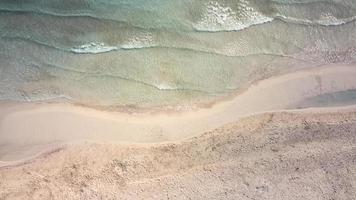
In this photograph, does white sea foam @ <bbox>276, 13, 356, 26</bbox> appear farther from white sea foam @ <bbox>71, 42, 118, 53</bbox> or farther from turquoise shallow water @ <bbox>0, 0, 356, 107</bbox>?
white sea foam @ <bbox>71, 42, 118, 53</bbox>

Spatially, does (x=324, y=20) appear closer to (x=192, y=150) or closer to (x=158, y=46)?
(x=158, y=46)

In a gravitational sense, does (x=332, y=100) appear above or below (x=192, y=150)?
above

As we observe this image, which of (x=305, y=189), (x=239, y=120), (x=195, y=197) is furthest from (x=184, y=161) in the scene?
(x=305, y=189)

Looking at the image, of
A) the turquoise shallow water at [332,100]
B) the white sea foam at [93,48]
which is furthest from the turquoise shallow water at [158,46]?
the turquoise shallow water at [332,100]

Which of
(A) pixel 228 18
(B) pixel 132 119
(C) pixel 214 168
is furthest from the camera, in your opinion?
(A) pixel 228 18

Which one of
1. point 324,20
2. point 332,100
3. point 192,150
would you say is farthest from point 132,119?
point 324,20

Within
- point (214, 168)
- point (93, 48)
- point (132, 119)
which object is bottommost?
point (214, 168)

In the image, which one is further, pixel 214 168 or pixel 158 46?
pixel 158 46
